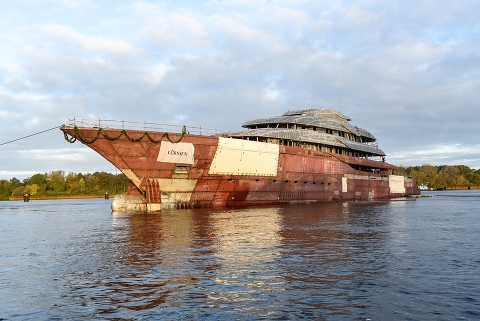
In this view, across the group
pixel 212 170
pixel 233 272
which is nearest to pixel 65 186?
pixel 212 170

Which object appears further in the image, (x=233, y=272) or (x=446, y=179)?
(x=446, y=179)

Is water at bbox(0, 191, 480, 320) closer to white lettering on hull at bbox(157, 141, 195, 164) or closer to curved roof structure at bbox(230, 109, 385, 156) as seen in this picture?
white lettering on hull at bbox(157, 141, 195, 164)

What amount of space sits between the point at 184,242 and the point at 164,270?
15.7ft

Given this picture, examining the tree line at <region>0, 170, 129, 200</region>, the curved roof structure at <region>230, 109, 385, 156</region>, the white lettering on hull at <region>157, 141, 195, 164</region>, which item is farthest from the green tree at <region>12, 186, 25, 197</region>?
the white lettering on hull at <region>157, 141, 195, 164</region>

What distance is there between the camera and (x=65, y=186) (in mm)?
112312

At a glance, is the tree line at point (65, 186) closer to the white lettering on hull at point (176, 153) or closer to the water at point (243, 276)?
the white lettering on hull at point (176, 153)

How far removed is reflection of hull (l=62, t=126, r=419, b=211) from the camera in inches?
1158

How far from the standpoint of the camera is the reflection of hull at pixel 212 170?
2941 centimetres

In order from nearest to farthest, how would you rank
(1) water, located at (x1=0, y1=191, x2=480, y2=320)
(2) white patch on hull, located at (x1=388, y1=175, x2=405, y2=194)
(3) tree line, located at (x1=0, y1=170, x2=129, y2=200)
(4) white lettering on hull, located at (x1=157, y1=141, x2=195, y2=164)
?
(1) water, located at (x1=0, y1=191, x2=480, y2=320)
(4) white lettering on hull, located at (x1=157, y1=141, x2=195, y2=164)
(2) white patch on hull, located at (x1=388, y1=175, x2=405, y2=194)
(3) tree line, located at (x1=0, y1=170, x2=129, y2=200)

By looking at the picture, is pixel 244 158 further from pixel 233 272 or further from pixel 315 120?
pixel 233 272

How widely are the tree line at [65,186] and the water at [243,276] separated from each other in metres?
94.0

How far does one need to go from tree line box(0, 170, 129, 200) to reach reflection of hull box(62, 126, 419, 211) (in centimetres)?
7454

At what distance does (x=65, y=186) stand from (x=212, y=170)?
9235 centimetres

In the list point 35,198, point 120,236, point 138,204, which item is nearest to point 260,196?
point 138,204
